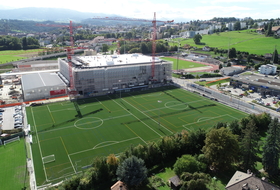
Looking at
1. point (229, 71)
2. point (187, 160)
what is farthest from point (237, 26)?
point (187, 160)

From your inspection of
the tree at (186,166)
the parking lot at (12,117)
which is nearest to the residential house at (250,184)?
the tree at (186,166)

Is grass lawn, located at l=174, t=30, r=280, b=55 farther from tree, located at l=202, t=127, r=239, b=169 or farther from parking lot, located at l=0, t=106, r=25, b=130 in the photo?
parking lot, located at l=0, t=106, r=25, b=130

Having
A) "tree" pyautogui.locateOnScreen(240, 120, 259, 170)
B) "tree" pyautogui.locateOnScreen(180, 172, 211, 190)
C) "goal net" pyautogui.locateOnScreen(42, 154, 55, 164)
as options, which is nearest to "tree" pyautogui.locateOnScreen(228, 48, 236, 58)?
"tree" pyautogui.locateOnScreen(240, 120, 259, 170)

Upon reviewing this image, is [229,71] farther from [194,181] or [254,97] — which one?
[194,181]

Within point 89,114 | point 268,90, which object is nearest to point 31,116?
point 89,114

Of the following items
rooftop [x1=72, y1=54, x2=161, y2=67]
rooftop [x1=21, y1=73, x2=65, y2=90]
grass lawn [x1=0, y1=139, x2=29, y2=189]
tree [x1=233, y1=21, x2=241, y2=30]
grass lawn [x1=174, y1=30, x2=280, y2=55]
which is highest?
tree [x1=233, y1=21, x2=241, y2=30]

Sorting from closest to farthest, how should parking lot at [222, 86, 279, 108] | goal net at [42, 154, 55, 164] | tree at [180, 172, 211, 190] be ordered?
tree at [180, 172, 211, 190] < goal net at [42, 154, 55, 164] < parking lot at [222, 86, 279, 108]

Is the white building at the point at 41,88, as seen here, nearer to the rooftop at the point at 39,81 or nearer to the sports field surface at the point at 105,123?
the rooftop at the point at 39,81
